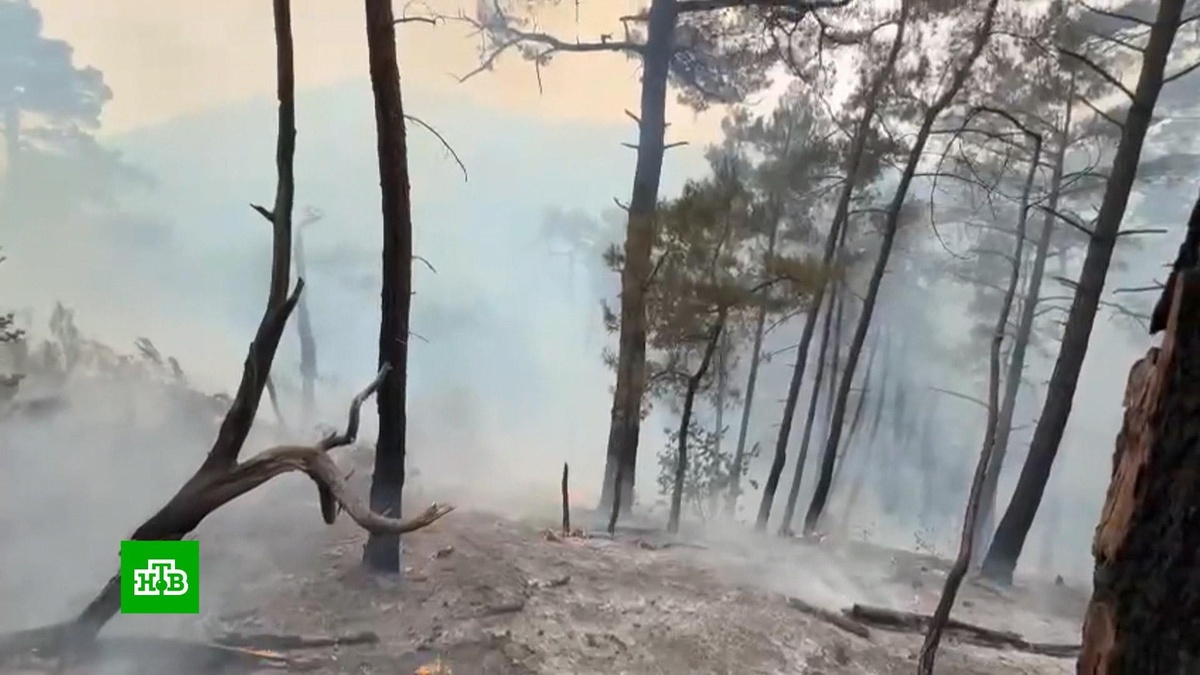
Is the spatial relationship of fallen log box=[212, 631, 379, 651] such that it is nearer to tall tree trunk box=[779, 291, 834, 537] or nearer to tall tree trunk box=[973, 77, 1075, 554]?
tall tree trunk box=[779, 291, 834, 537]

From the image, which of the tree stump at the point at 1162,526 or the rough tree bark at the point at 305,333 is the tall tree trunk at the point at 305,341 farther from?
the tree stump at the point at 1162,526

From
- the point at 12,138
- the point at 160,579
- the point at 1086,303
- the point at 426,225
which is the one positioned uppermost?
the point at 12,138

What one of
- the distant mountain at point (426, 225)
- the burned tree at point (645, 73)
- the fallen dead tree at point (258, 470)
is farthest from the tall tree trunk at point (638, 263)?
the fallen dead tree at point (258, 470)

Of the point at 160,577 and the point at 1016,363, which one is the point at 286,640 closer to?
the point at 160,577

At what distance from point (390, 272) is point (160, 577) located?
114cm

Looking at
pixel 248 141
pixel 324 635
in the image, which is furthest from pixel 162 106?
pixel 324 635

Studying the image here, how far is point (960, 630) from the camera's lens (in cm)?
288

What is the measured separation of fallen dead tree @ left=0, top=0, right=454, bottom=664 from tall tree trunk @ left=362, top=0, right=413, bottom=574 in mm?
261

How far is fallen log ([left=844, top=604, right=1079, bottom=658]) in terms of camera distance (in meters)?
2.80

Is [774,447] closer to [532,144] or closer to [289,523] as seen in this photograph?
[532,144]

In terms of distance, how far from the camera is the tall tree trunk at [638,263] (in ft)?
14.2

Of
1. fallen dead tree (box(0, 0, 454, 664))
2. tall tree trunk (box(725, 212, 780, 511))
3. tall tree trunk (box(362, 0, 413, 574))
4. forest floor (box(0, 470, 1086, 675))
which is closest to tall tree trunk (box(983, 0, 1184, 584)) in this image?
forest floor (box(0, 470, 1086, 675))

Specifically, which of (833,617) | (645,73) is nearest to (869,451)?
(645,73)

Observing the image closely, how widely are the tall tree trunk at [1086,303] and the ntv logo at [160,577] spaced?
138 inches
